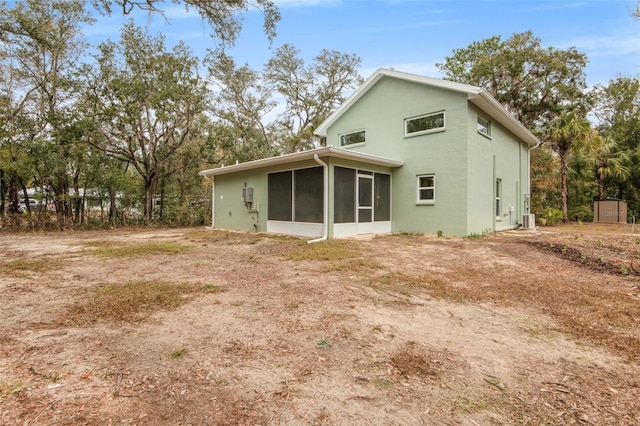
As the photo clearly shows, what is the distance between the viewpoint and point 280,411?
1681 mm

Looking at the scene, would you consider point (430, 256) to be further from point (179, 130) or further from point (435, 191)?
point (179, 130)

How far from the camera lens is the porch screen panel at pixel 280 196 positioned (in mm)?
10031

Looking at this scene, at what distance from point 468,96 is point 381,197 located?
12.9 feet

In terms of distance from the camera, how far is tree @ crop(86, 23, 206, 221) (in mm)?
12250

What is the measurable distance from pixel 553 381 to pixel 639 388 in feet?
1.50

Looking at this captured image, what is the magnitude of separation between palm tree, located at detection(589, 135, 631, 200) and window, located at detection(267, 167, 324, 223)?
1723 cm

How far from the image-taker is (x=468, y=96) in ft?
30.6

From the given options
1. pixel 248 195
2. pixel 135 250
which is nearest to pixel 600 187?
pixel 248 195

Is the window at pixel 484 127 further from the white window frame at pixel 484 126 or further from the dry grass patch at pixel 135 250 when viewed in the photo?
the dry grass patch at pixel 135 250

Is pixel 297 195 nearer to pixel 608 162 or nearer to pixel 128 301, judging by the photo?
pixel 128 301

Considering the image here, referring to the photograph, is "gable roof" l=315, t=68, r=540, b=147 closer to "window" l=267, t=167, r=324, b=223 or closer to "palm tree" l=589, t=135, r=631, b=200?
"window" l=267, t=167, r=324, b=223

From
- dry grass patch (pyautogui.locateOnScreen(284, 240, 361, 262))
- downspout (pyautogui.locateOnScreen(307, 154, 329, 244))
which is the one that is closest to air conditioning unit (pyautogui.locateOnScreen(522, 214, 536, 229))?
dry grass patch (pyautogui.locateOnScreen(284, 240, 361, 262))

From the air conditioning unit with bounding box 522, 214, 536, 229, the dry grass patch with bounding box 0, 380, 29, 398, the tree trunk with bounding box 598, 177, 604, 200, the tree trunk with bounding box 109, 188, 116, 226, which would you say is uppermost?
the tree trunk with bounding box 598, 177, 604, 200

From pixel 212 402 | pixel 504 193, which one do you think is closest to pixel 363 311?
pixel 212 402
